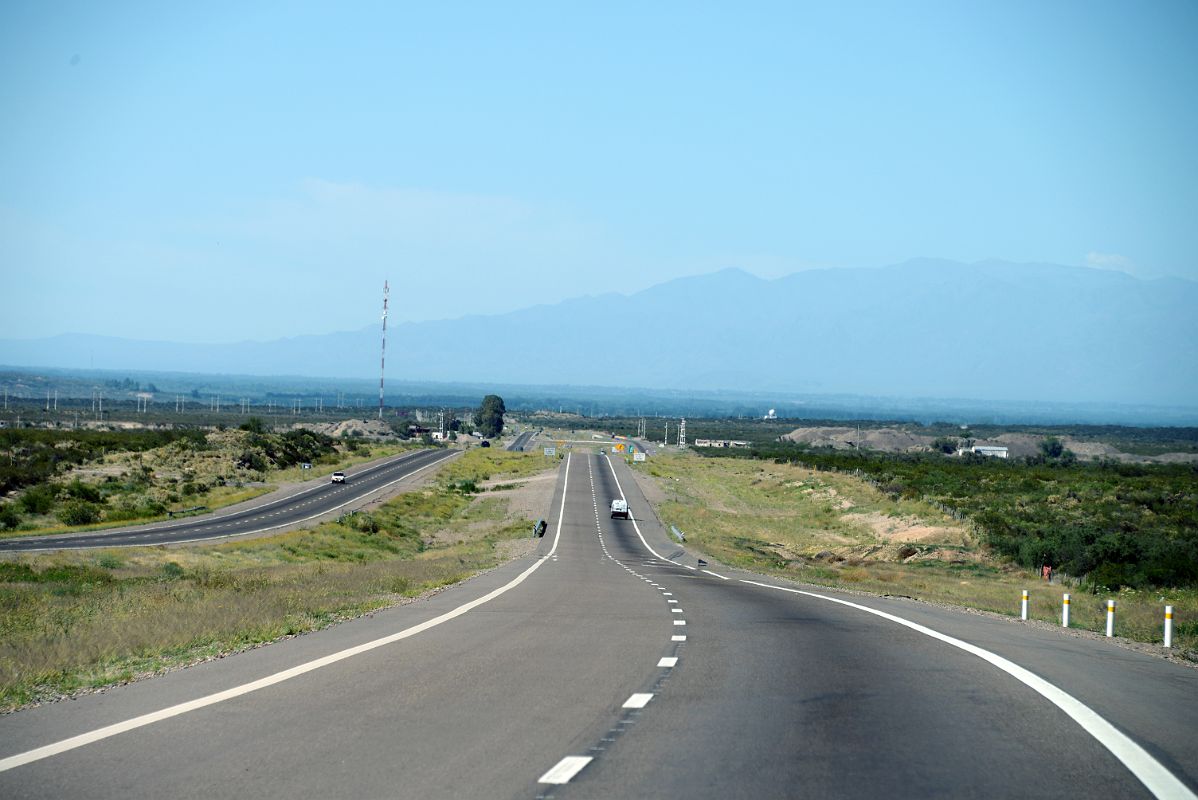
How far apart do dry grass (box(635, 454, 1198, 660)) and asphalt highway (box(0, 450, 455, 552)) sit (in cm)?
2138

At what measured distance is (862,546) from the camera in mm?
60750

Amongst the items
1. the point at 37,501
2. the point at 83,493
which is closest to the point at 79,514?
the point at 37,501

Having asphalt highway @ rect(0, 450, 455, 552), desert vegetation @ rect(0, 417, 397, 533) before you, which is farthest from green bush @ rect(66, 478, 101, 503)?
asphalt highway @ rect(0, 450, 455, 552)

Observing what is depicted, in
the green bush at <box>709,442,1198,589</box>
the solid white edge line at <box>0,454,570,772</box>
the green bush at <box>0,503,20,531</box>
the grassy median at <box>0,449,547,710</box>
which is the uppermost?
the solid white edge line at <box>0,454,570,772</box>

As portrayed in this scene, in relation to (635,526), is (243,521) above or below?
below

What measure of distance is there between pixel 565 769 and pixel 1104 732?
4.34 metres

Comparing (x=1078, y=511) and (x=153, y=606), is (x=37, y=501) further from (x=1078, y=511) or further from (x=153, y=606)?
(x=1078, y=511)

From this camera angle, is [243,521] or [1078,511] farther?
[1078,511]

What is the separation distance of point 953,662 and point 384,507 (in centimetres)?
6286

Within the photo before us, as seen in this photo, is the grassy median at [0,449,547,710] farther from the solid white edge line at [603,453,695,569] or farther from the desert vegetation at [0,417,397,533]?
the desert vegetation at [0,417,397,533]

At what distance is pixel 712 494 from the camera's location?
94.4 metres

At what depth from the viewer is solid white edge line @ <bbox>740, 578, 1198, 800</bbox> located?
7.16m

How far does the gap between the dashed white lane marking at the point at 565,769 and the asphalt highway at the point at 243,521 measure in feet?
151

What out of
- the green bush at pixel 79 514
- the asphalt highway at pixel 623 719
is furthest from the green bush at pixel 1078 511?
the green bush at pixel 79 514
